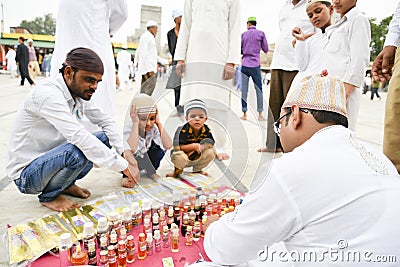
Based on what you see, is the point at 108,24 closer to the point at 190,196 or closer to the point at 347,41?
the point at 190,196

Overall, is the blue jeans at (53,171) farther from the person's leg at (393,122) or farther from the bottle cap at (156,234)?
the person's leg at (393,122)

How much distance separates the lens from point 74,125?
1341 millimetres

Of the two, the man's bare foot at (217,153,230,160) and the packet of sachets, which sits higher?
the man's bare foot at (217,153,230,160)

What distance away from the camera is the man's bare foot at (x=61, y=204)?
4.72ft

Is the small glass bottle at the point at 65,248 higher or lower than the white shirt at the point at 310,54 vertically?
lower

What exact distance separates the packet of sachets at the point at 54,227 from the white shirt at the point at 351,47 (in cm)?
150

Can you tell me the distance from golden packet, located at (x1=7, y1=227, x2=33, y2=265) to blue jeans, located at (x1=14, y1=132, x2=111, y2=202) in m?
0.23

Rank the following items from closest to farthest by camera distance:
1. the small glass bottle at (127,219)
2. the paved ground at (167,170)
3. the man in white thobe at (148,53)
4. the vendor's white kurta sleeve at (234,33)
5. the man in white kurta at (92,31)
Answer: the small glass bottle at (127,219), the paved ground at (167,170), the man in white kurta at (92,31), the vendor's white kurta sleeve at (234,33), the man in white thobe at (148,53)

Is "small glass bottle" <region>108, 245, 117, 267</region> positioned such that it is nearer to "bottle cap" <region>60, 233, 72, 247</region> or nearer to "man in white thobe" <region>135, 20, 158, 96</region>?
"bottle cap" <region>60, 233, 72, 247</region>

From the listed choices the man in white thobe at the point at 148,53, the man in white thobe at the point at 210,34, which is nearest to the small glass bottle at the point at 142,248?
the man in white thobe at the point at 210,34

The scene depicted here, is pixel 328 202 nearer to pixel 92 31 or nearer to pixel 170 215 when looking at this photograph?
pixel 170 215

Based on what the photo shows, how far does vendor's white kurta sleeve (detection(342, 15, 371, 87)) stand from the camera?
5.53 feet

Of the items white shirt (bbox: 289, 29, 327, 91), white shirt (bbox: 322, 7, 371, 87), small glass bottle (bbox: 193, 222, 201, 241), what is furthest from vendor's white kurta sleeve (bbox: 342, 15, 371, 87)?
small glass bottle (bbox: 193, 222, 201, 241)

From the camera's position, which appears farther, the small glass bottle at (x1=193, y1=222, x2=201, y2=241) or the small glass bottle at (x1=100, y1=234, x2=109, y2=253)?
the small glass bottle at (x1=193, y1=222, x2=201, y2=241)
